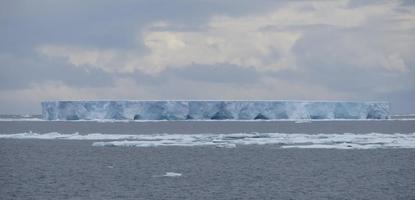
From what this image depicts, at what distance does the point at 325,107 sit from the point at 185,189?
34231mm

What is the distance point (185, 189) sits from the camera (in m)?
12.4

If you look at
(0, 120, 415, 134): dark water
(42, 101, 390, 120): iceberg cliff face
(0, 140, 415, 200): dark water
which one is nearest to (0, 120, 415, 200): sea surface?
(0, 140, 415, 200): dark water

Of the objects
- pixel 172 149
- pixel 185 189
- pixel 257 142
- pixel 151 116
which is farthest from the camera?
pixel 151 116

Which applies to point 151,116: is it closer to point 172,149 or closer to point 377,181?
point 172,149

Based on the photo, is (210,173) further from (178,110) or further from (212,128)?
(212,128)

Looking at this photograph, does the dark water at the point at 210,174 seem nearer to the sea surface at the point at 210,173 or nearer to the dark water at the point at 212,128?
the sea surface at the point at 210,173

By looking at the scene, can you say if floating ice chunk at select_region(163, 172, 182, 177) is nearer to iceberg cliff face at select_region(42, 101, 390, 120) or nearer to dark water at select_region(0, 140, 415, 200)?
dark water at select_region(0, 140, 415, 200)

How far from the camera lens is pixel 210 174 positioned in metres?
15.0

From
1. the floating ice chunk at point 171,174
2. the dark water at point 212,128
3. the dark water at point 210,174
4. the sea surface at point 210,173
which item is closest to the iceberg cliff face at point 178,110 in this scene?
the dark water at point 212,128

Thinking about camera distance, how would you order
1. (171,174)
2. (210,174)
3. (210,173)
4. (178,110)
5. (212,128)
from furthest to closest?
1. (212,128)
2. (178,110)
3. (210,173)
4. (210,174)
5. (171,174)

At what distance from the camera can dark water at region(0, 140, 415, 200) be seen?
11.9m

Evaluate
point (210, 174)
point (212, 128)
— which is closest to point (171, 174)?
point (210, 174)

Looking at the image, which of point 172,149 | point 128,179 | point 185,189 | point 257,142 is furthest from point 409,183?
point 257,142

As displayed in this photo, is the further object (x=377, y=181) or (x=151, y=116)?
(x=151, y=116)
